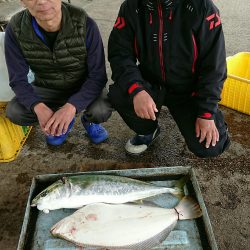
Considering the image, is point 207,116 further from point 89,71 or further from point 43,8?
point 43,8

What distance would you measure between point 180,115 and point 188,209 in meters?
0.79

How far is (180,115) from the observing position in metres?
2.40

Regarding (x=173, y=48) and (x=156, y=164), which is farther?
(x=156, y=164)

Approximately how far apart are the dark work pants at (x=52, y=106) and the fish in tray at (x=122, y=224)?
92 cm

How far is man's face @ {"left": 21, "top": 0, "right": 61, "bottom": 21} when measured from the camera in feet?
6.93

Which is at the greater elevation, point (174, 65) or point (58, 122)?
point (174, 65)

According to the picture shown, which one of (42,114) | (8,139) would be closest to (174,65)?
(42,114)

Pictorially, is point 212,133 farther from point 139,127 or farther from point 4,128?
point 4,128

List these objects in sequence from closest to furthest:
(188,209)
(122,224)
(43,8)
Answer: (122,224), (188,209), (43,8)

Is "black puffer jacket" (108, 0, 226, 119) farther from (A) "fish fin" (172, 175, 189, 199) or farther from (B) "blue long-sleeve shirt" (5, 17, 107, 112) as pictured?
(A) "fish fin" (172, 175, 189, 199)

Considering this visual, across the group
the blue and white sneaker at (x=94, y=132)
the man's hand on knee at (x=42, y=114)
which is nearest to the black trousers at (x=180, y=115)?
the blue and white sneaker at (x=94, y=132)

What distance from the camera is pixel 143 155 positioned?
8.93 ft

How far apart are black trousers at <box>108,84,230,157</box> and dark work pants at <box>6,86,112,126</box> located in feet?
0.37

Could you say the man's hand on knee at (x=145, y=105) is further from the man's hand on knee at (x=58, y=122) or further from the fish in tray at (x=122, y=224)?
the fish in tray at (x=122, y=224)
